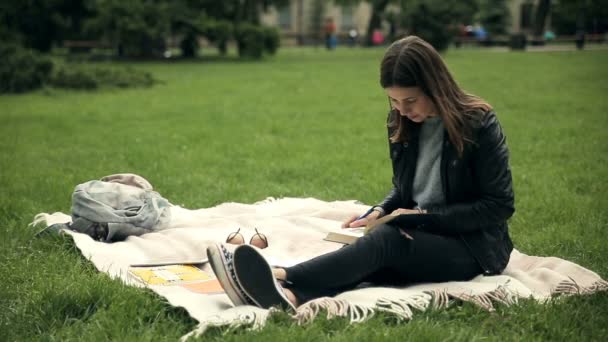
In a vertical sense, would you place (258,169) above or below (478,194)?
below

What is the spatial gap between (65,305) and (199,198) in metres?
2.92

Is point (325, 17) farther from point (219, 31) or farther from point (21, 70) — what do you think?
point (21, 70)

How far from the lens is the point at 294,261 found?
4.37 meters

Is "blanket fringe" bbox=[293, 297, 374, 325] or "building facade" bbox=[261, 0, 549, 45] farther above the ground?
"blanket fringe" bbox=[293, 297, 374, 325]

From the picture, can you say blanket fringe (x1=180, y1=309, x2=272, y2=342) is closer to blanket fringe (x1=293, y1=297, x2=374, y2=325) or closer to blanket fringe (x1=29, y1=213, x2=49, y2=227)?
blanket fringe (x1=293, y1=297, x2=374, y2=325)

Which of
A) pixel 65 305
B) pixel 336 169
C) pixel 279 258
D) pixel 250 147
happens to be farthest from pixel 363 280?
pixel 250 147

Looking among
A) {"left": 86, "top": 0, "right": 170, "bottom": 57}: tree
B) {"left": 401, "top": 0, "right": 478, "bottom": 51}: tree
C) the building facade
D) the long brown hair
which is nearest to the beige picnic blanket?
the long brown hair

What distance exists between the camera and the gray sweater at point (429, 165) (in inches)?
151

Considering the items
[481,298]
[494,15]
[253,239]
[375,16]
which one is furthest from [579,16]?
[481,298]

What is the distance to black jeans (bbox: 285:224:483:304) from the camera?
3496 mm

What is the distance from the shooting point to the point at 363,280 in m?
3.76

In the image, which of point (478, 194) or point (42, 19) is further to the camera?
point (42, 19)

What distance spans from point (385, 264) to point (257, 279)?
2.23 feet

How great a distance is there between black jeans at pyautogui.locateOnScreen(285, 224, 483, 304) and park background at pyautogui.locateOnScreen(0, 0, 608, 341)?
→ 0.77 feet
